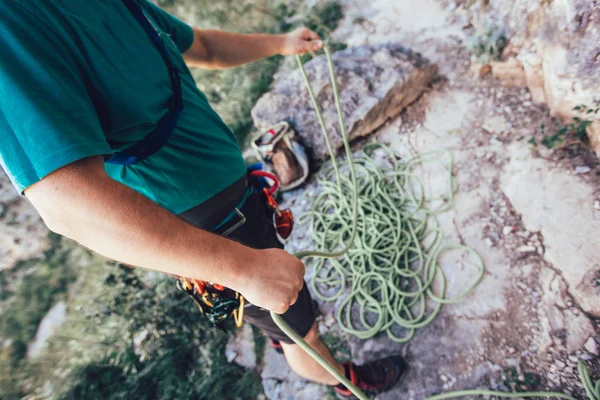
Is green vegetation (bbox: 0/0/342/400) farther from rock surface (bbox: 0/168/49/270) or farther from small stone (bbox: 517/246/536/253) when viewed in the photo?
small stone (bbox: 517/246/536/253)

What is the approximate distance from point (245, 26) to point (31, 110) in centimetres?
501

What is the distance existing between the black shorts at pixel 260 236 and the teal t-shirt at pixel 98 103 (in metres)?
0.08

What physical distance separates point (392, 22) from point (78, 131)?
3.79 metres

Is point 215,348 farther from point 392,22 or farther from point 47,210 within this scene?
point 392,22

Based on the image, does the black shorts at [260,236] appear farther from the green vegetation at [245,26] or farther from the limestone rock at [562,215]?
the green vegetation at [245,26]

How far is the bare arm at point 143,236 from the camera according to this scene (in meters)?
0.67

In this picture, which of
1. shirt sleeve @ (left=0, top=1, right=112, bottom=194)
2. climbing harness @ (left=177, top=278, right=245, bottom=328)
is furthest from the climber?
climbing harness @ (left=177, top=278, right=245, bottom=328)

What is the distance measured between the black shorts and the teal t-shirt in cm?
8

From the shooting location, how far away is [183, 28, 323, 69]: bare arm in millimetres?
1558

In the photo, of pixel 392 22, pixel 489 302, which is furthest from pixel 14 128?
pixel 392 22

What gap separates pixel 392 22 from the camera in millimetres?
3676

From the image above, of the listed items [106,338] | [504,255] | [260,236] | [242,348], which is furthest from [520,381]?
[106,338]

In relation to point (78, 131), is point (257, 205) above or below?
below

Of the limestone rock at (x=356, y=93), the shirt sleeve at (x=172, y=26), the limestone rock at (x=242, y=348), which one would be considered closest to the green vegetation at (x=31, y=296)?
the limestone rock at (x=242, y=348)
